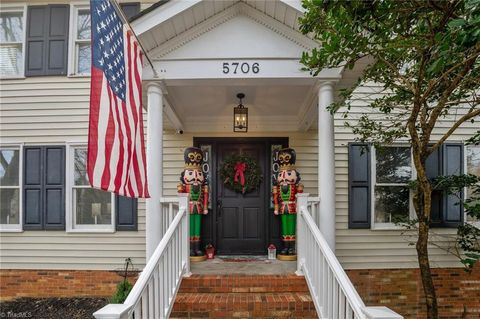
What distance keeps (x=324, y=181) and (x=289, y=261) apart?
4.27ft

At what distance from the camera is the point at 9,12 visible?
19.6 ft

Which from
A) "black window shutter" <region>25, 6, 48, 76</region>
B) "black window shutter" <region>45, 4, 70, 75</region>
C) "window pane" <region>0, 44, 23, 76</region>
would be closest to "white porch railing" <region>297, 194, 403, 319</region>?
"black window shutter" <region>45, 4, 70, 75</region>

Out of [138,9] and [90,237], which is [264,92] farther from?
[90,237]

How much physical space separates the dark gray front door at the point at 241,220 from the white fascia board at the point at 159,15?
9.08 feet

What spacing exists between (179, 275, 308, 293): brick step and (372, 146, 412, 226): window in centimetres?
281

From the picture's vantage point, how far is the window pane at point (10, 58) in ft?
19.6

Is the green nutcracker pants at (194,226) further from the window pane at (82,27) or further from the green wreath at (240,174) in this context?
the window pane at (82,27)

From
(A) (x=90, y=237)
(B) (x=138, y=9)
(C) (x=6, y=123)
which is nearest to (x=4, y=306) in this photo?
(A) (x=90, y=237)

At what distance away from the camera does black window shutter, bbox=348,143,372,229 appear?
5531mm

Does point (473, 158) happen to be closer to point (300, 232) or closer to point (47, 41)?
point (300, 232)

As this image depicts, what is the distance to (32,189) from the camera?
5691 mm

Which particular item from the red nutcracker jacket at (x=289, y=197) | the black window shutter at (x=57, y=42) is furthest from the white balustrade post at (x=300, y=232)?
the black window shutter at (x=57, y=42)

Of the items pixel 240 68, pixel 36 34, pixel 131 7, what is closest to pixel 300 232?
pixel 240 68

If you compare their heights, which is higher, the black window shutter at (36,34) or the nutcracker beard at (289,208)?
the black window shutter at (36,34)
